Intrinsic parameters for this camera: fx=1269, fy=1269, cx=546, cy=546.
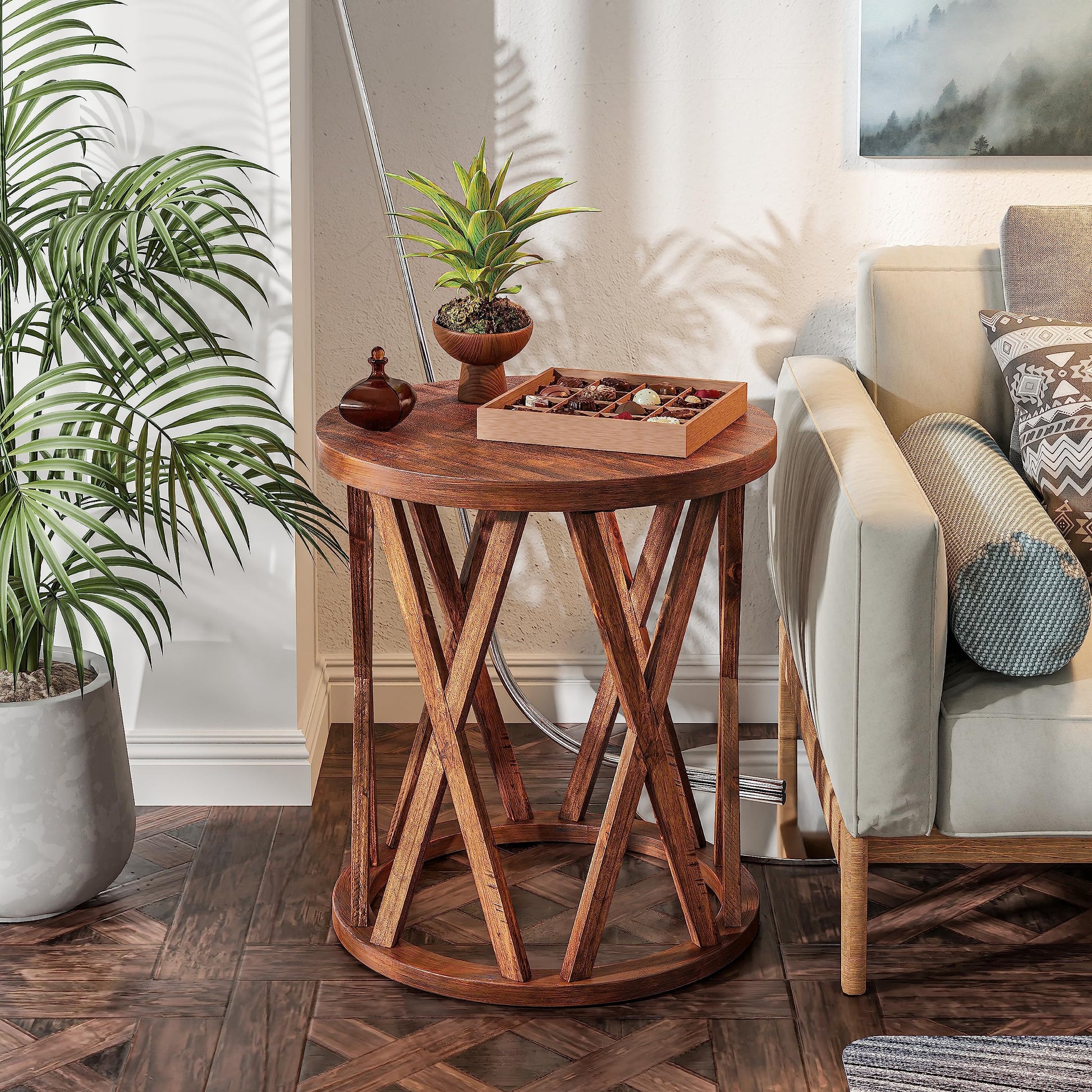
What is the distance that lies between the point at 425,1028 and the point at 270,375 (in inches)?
40.6

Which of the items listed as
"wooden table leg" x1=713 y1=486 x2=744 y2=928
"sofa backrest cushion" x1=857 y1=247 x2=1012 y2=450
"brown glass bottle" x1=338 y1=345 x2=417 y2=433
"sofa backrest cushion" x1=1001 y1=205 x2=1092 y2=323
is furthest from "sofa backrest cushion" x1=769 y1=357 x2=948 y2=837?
"brown glass bottle" x1=338 y1=345 x2=417 y2=433

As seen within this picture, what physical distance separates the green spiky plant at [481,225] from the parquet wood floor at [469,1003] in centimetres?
90

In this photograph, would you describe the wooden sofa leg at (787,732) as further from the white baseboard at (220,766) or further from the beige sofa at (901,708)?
the white baseboard at (220,766)

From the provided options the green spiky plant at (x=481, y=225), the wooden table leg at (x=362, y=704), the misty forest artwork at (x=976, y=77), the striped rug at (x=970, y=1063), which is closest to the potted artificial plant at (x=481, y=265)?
the green spiky plant at (x=481, y=225)

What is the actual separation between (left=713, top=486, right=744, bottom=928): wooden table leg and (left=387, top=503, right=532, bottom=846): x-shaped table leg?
33 centimetres

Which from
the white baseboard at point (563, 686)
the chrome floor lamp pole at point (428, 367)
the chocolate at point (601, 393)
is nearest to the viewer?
the chocolate at point (601, 393)

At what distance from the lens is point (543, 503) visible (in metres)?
1.45

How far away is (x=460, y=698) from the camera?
1.57 metres

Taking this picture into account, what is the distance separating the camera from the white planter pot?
1745 mm

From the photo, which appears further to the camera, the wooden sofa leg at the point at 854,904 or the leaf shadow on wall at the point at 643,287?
the leaf shadow on wall at the point at 643,287

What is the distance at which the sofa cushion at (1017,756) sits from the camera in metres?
1.54

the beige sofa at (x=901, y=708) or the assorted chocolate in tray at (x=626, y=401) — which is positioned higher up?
the assorted chocolate in tray at (x=626, y=401)

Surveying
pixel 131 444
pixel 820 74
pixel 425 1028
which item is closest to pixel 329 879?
pixel 425 1028

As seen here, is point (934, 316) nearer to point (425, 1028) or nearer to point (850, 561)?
point (850, 561)
